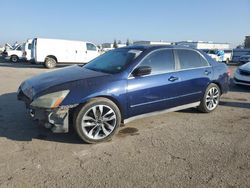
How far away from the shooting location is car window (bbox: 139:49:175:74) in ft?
15.7

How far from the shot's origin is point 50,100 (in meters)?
3.90

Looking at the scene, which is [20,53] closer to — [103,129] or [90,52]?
[90,52]

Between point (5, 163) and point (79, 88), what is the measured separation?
1.47 meters

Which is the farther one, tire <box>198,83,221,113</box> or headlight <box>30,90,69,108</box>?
tire <box>198,83,221,113</box>

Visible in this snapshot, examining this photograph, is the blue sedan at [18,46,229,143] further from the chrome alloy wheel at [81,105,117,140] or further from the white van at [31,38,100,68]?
the white van at [31,38,100,68]

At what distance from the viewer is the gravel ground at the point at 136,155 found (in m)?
3.13

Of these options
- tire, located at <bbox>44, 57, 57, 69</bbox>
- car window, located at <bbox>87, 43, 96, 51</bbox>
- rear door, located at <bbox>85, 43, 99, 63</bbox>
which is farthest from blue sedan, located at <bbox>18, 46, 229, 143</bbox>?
car window, located at <bbox>87, 43, 96, 51</bbox>

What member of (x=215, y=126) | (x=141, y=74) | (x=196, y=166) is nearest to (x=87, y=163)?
(x=196, y=166)

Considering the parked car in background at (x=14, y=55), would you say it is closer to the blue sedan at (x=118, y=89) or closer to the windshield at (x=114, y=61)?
the windshield at (x=114, y=61)

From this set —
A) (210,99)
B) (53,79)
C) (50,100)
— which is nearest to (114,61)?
(53,79)

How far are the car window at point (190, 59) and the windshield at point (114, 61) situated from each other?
3.29 feet

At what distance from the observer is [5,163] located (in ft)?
11.4

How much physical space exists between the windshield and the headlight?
1.03m

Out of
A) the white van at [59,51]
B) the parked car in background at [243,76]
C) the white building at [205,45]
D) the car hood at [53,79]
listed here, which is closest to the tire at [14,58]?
the white van at [59,51]
